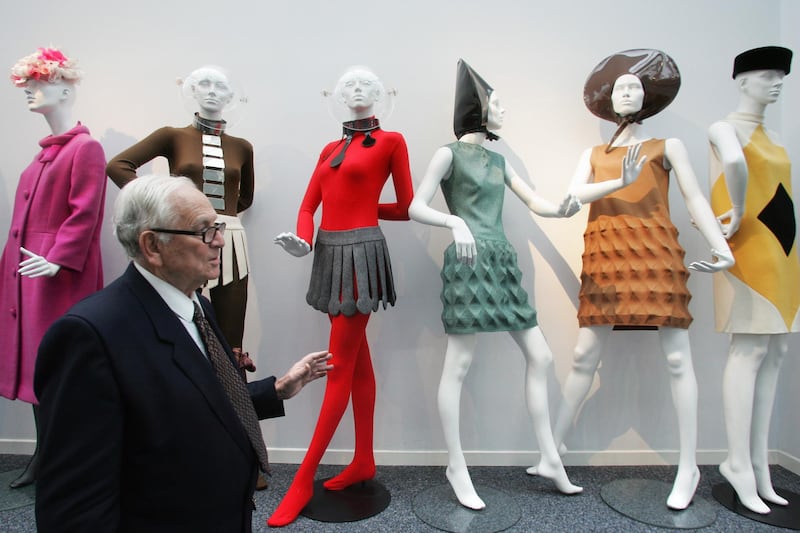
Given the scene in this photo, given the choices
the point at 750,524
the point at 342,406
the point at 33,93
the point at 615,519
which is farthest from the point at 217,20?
the point at 750,524

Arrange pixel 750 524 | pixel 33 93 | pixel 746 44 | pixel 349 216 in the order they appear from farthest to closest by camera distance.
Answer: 1. pixel 746 44
2. pixel 33 93
3. pixel 349 216
4. pixel 750 524

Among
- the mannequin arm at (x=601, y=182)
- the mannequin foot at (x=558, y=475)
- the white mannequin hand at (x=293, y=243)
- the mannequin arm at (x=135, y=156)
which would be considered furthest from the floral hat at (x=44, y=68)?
the mannequin foot at (x=558, y=475)

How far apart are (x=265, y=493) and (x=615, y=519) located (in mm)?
1703

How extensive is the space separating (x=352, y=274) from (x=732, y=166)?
177 cm

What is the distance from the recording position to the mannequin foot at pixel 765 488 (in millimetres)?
2595

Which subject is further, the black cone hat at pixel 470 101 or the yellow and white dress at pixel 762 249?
the black cone hat at pixel 470 101

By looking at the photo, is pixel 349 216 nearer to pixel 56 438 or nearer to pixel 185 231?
pixel 185 231

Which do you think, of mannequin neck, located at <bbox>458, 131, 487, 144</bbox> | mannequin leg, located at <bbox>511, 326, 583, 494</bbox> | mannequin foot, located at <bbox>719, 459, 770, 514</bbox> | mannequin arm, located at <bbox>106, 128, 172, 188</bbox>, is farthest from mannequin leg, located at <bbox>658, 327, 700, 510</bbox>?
mannequin arm, located at <bbox>106, 128, 172, 188</bbox>

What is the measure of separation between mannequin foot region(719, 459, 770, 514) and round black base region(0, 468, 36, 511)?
132 inches

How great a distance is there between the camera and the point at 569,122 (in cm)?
322

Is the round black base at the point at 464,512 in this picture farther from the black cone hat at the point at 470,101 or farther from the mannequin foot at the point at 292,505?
the black cone hat at the point at 470,101

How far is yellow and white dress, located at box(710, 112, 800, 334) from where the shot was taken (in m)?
2.51

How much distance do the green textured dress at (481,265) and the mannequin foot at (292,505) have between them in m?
1.00

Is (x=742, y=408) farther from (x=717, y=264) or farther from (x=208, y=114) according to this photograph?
(x=208, y=114)
